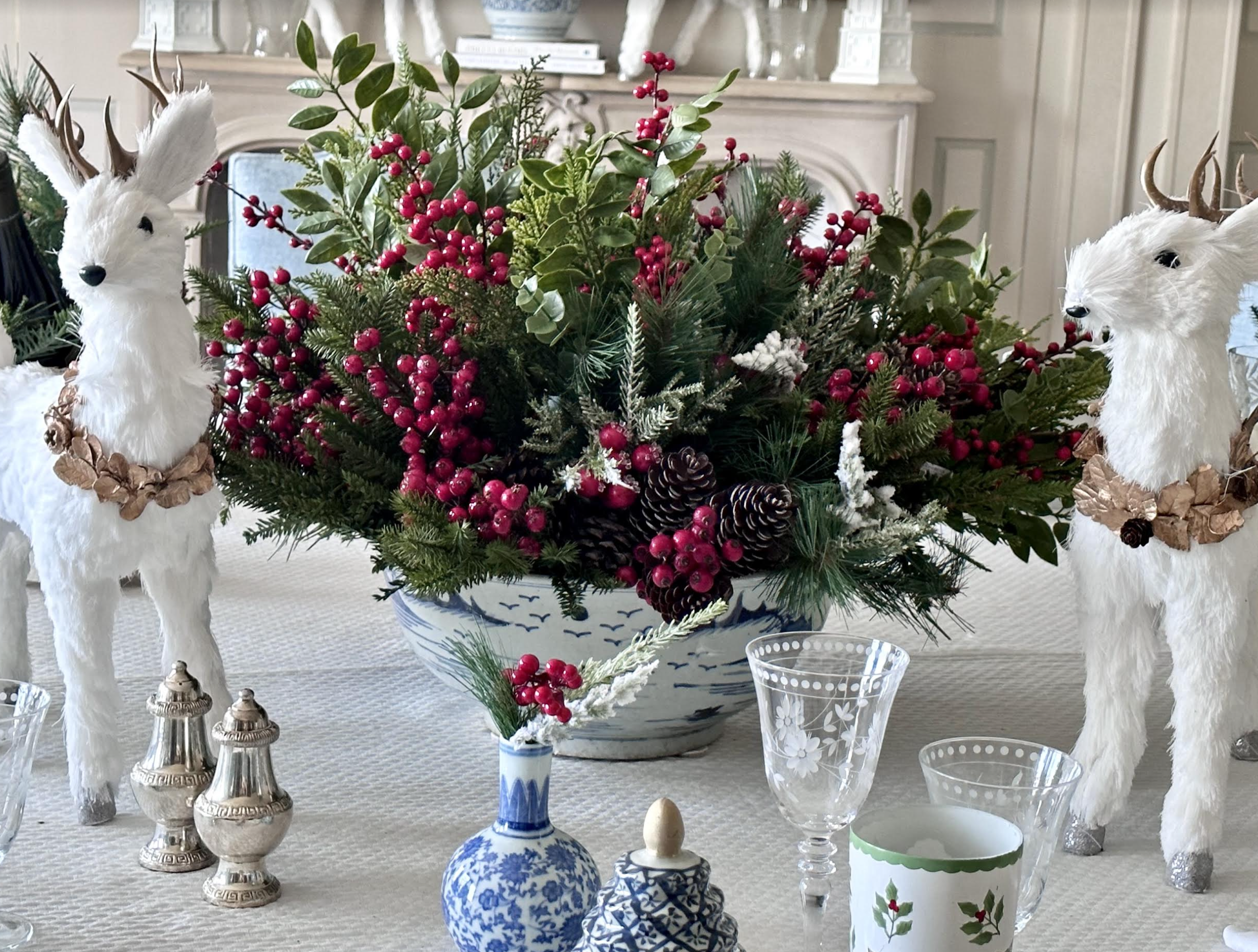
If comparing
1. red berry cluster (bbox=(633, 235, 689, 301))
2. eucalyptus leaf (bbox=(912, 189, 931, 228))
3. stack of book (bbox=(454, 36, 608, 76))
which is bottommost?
red berry cluster (bbox=(633, 235, 689, 301))

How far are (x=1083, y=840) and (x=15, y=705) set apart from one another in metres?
0.63

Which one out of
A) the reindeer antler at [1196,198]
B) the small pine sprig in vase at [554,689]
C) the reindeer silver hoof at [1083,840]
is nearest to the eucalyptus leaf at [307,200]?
the small pine sprig in vase at [554,689]

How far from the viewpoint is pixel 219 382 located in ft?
3.11

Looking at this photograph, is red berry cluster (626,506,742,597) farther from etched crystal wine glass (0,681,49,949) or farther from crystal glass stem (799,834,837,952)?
etched crystal wine glass (0,681,49,949)

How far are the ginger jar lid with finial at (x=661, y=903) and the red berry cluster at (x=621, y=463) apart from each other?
0.29 meters

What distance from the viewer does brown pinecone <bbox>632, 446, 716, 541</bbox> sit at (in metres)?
0.86

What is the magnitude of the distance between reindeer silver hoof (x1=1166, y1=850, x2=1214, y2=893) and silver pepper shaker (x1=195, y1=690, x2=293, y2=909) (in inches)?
20.8

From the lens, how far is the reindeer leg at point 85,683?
892 mm

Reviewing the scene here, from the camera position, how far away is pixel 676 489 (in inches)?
33.8

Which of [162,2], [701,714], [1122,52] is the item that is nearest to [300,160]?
[701,714]

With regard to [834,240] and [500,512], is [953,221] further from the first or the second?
[500,512]

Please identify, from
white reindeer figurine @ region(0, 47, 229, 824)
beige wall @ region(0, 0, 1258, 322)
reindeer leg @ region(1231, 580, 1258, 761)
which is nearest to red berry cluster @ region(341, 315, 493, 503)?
white reindeer figurine @ region(0, 47, 229, 824)

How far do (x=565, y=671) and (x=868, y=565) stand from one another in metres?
0.25

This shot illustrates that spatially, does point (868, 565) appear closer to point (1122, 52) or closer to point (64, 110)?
point (64, 110)
